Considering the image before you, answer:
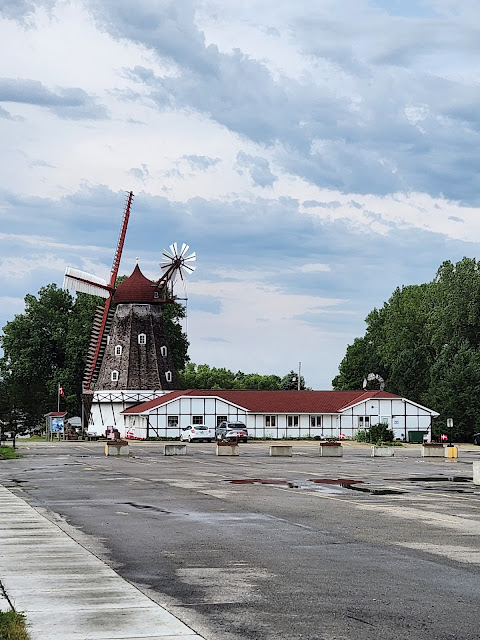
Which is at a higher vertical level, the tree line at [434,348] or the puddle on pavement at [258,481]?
the tree line at [434,348]

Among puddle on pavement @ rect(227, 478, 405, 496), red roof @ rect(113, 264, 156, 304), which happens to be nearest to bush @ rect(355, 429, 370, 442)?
red roof @ rect(113, 264, 156, 304)

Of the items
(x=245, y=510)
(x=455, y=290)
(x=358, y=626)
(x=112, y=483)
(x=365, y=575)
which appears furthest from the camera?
(x=455, y=290)

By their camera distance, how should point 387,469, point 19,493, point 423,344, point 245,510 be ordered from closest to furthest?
point 245,510
point 19,493
point 387,469
point 423,344

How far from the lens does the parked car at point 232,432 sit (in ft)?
270

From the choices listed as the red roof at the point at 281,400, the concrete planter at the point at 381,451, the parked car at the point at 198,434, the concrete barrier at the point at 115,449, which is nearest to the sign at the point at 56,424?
the red roof at the point at 281,400

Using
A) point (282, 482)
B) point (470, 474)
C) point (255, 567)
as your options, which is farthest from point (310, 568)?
point (470, 474)

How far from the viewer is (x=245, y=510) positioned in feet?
67.6

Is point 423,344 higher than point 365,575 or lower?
higher

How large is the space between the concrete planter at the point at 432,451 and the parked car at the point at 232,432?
27747mm

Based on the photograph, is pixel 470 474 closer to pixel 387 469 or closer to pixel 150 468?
pixel 387 469

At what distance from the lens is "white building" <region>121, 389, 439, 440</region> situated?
92375 mm

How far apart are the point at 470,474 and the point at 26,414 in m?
90.3

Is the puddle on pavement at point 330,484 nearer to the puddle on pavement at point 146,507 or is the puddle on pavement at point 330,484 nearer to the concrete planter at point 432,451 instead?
the puddle on pavement at point 146,507

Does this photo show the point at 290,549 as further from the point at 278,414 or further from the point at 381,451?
the point at 278,414
